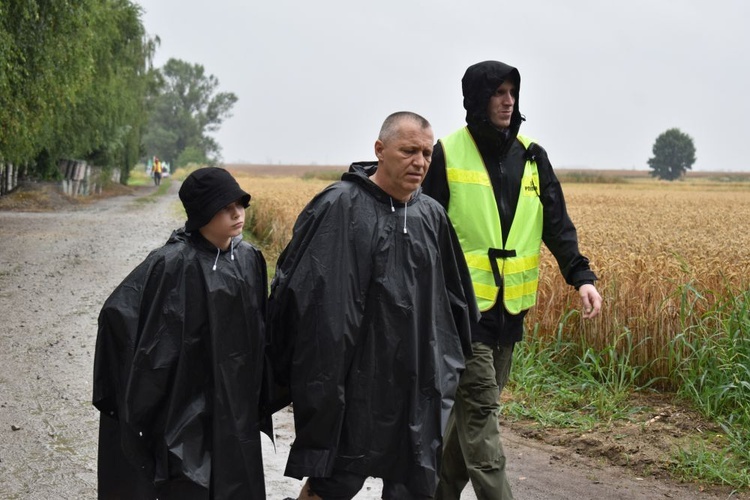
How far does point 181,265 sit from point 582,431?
3763 millimetres

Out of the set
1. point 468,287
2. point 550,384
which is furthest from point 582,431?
point 468,287

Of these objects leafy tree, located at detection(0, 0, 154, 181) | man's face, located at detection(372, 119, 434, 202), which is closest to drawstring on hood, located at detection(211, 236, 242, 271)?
man's face, located at detection(372, 119, 434, 202)

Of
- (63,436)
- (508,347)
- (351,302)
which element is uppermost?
(351,302)

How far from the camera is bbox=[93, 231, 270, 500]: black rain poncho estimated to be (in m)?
3.79

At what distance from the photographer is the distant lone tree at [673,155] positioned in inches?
6004

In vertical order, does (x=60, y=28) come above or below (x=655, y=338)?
above

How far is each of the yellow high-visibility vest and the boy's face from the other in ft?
3.68

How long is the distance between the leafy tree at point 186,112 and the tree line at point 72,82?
254 feet

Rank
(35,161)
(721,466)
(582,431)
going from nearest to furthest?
(721,466), (582,431), (35,161)

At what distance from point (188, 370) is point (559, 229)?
2037 mm

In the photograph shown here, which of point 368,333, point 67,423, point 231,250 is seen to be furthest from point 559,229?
point 67,423

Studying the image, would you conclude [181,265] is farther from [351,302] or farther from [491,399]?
[491,399]

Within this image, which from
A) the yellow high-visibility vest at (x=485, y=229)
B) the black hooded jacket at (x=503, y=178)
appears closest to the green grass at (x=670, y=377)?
the black hooded jacket at (x=503, y=178)

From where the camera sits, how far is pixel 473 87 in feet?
14.9
